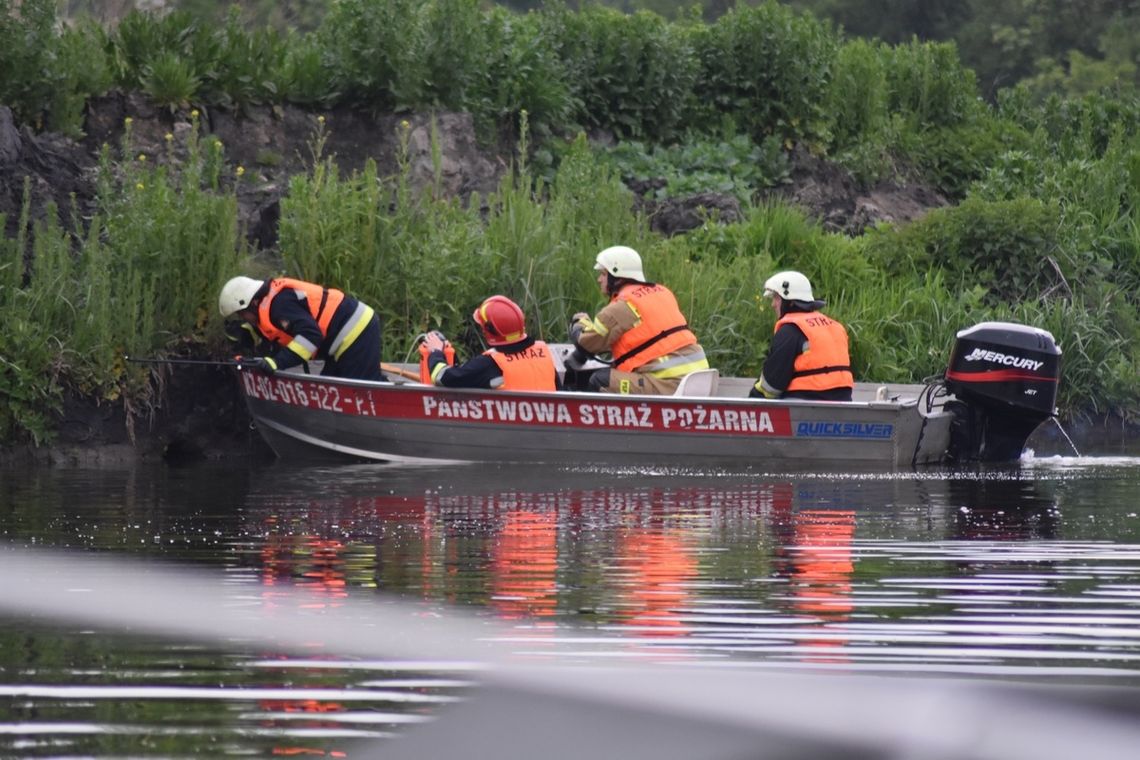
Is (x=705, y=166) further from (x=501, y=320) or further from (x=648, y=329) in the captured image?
(x=501, y=320)

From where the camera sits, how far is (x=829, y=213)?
23172mm

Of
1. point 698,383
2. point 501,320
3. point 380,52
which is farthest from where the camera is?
point 380,52

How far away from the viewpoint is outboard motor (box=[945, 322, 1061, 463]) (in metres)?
14.8

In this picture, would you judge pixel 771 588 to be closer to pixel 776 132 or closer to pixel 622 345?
pixel 622 345

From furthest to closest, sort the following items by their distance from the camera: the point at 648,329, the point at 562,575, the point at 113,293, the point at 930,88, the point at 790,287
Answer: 1. the point at 930,88
2. the point at 113,293
3. the point at 648,329
4. the point at 790,287
5. the point at 562,575

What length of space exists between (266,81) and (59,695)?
616 inches

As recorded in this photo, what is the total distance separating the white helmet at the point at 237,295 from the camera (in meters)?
15.1

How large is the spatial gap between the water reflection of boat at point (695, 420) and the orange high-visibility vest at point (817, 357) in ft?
1.32

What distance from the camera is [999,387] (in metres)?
15.0

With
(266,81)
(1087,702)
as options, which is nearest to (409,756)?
(1087,702)

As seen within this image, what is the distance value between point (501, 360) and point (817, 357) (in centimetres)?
250

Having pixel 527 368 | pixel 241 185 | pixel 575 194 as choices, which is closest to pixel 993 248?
pixel 575 194

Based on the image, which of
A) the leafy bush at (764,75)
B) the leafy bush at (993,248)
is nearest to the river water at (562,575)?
the leafy bush at (993,248)

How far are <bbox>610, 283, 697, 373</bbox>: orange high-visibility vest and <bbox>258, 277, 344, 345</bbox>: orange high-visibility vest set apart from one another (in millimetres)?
2297
